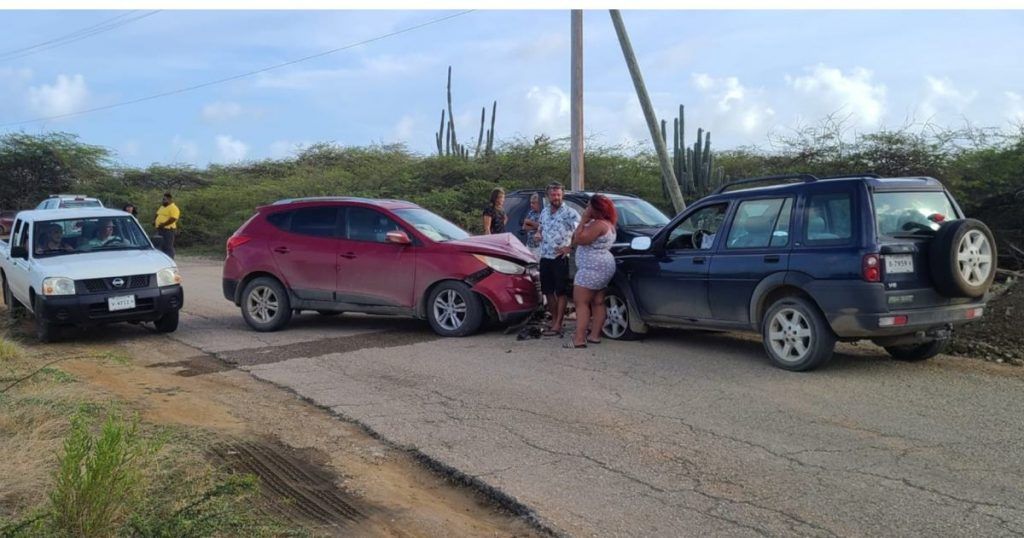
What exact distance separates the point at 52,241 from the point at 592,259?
707cm

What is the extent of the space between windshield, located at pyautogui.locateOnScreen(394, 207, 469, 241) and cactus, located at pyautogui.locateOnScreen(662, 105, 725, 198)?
9.79 metres

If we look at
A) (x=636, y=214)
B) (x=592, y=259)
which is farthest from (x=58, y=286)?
(x=636, y=214)

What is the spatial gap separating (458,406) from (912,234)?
4169mm

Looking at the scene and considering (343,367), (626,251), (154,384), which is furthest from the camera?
(626,251)

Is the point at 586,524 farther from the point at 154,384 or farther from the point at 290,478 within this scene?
the point at 154,384

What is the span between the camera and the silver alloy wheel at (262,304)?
11.3 metres

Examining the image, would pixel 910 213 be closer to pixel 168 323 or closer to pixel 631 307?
pixel 631 307

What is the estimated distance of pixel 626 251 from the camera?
991 centimetres

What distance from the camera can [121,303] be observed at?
34.8 ft

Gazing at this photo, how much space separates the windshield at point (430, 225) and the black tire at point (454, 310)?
2.30ft

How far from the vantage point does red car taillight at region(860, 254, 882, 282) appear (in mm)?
7363

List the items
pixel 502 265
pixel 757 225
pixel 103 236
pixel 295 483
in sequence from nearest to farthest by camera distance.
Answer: pixel 295 483 → pixel 757 225 → pixel 502 265 → pixel 103 236

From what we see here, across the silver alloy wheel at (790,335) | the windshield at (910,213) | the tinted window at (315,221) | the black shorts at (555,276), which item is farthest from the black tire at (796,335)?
the tinted window at (315,221)

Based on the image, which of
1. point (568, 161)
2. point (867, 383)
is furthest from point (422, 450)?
point (568, 161)
